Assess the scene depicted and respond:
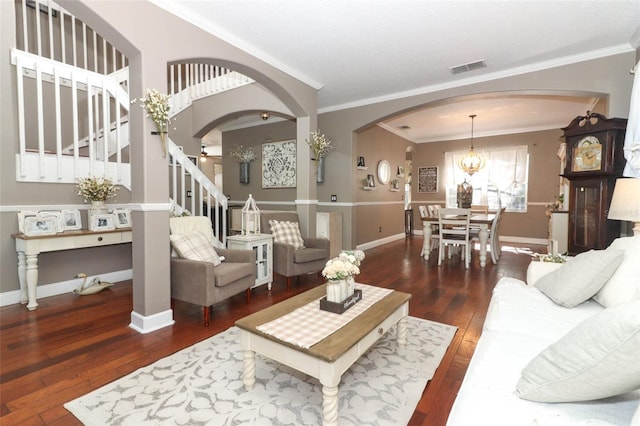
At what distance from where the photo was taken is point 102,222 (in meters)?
3.41

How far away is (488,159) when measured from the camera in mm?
7855

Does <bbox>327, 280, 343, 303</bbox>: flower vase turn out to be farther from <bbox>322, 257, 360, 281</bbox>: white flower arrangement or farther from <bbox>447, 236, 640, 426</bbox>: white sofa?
<bbox>447, 236, 640, 426</bbox>: white sofa

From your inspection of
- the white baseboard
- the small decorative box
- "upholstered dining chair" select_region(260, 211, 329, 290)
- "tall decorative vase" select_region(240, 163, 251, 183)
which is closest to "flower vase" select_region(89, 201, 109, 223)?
the white baseboard

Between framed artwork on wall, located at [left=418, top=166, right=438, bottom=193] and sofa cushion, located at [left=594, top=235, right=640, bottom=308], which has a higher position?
framed artwork on wall, located at [left=418, top=166, right=438, bottom=193]

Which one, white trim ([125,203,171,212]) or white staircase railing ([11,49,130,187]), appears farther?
white staircase railing ([11,49,130,187])

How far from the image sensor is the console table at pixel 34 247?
2.91 meters

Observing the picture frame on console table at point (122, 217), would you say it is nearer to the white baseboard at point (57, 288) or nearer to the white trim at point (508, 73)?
the white baseboard at point (57, 288)

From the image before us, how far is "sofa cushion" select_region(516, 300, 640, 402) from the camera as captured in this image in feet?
2.71

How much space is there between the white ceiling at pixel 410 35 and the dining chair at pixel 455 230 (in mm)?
2011

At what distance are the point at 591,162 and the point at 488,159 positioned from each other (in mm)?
4536

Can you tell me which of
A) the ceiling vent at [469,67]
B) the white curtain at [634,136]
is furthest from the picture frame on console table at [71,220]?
the white curtain at [634,136]

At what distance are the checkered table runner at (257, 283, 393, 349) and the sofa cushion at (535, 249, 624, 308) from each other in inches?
46.6

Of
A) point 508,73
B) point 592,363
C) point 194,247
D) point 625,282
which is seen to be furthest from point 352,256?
point 508,73

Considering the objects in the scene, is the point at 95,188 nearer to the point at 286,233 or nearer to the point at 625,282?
the point at 286,233
